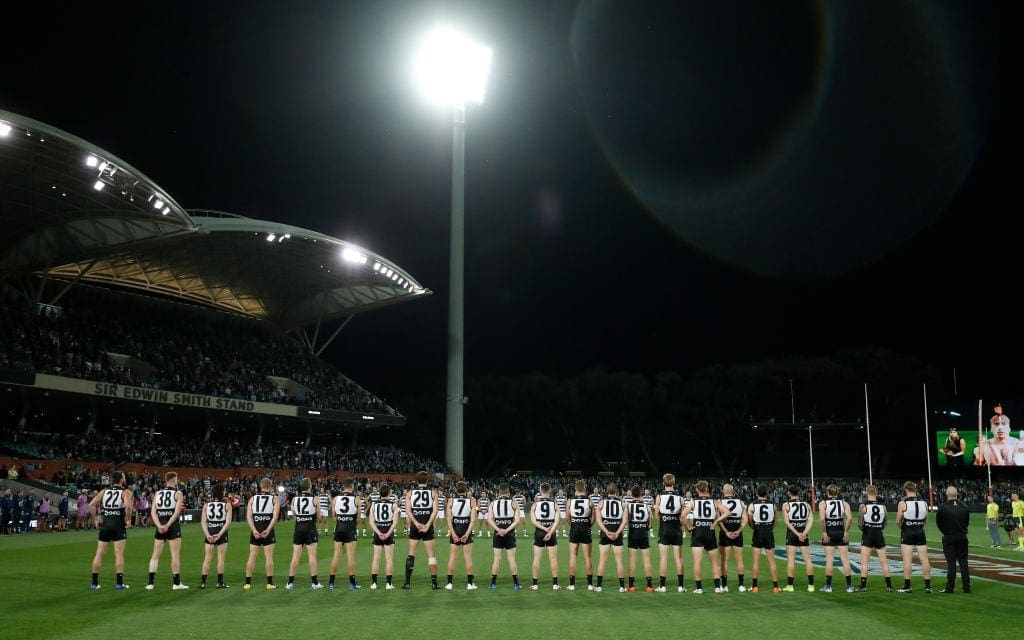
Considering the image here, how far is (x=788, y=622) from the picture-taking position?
1152 centimetres

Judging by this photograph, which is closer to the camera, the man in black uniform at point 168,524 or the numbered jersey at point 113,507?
the numbered jersey at point 113,507

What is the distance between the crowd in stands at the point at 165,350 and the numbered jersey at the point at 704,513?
123ft

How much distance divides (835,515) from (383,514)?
8.51 metres

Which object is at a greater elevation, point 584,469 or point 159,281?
point 159,281

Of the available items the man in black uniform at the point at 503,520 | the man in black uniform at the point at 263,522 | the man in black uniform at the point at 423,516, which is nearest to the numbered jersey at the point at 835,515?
the man in black uniform at the point at 503,520

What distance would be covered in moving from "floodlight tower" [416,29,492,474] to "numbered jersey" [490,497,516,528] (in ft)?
117

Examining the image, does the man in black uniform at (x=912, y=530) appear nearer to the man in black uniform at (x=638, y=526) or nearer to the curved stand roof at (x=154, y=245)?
the man in black uniform at (x=638, y=526)

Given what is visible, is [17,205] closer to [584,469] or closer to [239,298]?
[239,298]

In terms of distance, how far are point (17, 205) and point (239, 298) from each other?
76.4 feet

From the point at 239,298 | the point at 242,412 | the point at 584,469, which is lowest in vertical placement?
the point at 584,469

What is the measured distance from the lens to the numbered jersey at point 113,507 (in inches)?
581

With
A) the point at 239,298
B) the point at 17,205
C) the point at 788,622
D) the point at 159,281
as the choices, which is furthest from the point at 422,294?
the point at 788,622

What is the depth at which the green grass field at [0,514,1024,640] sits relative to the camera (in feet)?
35.3

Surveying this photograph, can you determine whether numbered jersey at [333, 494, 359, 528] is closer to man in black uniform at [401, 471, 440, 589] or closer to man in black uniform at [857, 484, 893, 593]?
man in black uniform at [401, 471, 440, 589]
